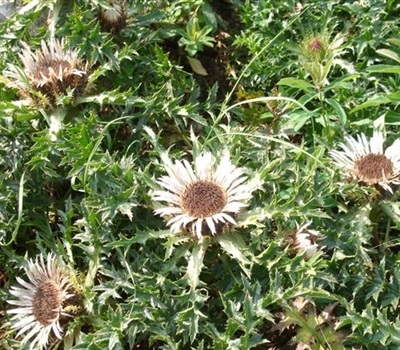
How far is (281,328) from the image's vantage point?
208cm

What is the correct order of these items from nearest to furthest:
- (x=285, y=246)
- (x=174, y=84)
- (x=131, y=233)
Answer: (x=285, y=246) < (x=131, y=233) < (x=174, y=84)

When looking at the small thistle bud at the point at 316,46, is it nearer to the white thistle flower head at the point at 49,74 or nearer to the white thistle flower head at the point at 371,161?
the white thistle flower head at the point at 371,161

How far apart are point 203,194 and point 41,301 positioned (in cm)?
58

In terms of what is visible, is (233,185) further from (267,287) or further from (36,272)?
(36,272)

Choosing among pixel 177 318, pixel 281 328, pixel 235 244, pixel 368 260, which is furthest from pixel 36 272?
pixel 368 260

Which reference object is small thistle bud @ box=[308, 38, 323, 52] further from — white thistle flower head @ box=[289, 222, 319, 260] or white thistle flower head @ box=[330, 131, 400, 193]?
Result: white thistle flower head @ box=[289, 222, 319, 260]

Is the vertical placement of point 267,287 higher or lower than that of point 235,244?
lower

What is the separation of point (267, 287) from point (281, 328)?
0.42 feet

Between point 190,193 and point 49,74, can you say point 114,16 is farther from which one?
point 190,193

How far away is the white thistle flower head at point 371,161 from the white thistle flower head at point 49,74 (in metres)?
0.89

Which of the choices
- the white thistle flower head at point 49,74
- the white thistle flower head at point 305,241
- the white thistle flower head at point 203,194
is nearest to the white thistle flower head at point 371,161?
the white thistle flower head at point 305,241

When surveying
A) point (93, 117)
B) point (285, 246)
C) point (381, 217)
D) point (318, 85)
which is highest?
point (93, 117)

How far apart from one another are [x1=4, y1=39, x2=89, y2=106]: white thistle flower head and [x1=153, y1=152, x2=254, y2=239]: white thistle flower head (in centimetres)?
45

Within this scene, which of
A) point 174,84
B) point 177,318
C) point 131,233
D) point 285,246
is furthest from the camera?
point 174,84
